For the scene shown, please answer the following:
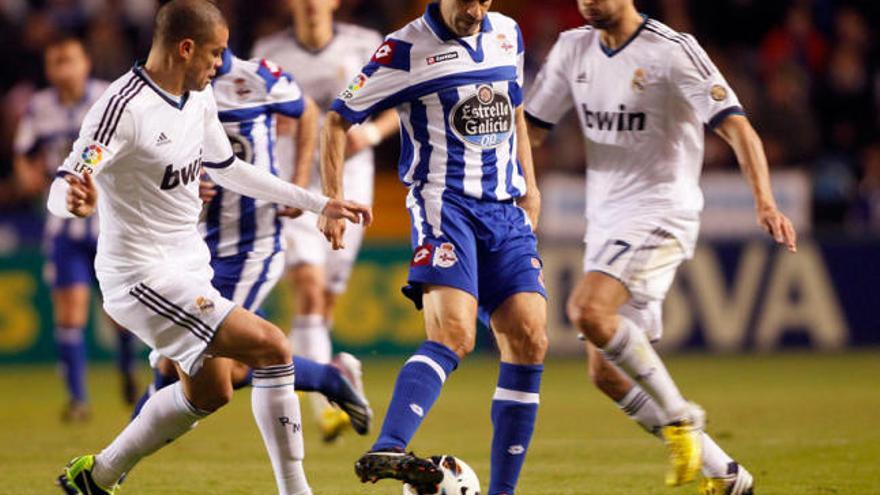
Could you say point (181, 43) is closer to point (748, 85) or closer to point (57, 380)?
point (57, 380)

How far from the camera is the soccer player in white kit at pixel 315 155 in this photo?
935 centimetres

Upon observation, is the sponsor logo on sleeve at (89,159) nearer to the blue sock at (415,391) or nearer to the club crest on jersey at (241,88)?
the blue sock at (415,391)

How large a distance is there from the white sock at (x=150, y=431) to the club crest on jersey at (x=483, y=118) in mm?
1579

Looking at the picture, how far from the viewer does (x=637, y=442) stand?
29.4 feet

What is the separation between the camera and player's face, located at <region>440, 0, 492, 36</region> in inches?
247

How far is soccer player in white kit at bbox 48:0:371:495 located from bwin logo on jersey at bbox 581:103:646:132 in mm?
1760

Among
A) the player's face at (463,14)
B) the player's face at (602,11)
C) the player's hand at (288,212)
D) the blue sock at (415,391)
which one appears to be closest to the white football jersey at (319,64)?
the player's hand at (288,212)

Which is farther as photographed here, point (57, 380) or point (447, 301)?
point (57, 380)

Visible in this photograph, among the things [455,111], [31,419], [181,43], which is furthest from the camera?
[31,419]

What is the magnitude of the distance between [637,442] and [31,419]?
4481 mm

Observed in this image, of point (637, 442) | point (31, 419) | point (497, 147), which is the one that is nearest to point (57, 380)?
point (31, 419)

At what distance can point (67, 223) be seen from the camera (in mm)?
10680

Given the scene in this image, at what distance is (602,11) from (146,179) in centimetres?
242

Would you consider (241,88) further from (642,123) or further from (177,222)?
(642,123)
